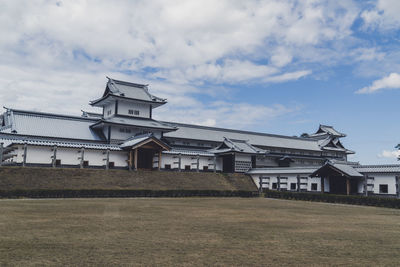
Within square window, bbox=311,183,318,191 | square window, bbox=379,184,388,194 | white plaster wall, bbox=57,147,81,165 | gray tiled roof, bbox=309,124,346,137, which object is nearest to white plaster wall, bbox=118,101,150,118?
white plaster wall, bbox=57,147,81,165

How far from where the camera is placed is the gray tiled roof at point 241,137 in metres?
63.0

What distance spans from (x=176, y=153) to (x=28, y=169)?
64.9ft

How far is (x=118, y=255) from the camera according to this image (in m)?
9.85

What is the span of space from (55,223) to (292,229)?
10539 millimetres

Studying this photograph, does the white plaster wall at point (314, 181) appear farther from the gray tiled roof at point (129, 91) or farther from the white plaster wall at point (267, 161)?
the gray tiled roof at point (129, 91)

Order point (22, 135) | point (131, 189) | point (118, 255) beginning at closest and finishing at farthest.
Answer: point (118, 255) → point (131, 189) → point (22, 135)

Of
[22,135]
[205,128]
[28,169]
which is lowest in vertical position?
[28,169]

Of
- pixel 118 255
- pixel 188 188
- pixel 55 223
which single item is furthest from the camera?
pixel 188 188

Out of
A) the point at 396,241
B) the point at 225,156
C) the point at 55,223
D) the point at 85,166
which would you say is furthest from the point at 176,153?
the point at 396,241

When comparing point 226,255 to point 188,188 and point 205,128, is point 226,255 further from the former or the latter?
point 205,128

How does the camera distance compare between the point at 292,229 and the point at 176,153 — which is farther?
the point at 176,153

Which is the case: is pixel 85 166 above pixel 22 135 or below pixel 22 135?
below

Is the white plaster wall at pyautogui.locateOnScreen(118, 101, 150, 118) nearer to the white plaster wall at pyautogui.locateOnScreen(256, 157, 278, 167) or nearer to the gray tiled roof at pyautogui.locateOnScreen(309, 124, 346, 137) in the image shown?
the white plaster wall at pyautogui.locateOnScreen(256, 157, 278, 167)

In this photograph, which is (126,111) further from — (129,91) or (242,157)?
(242,157)
